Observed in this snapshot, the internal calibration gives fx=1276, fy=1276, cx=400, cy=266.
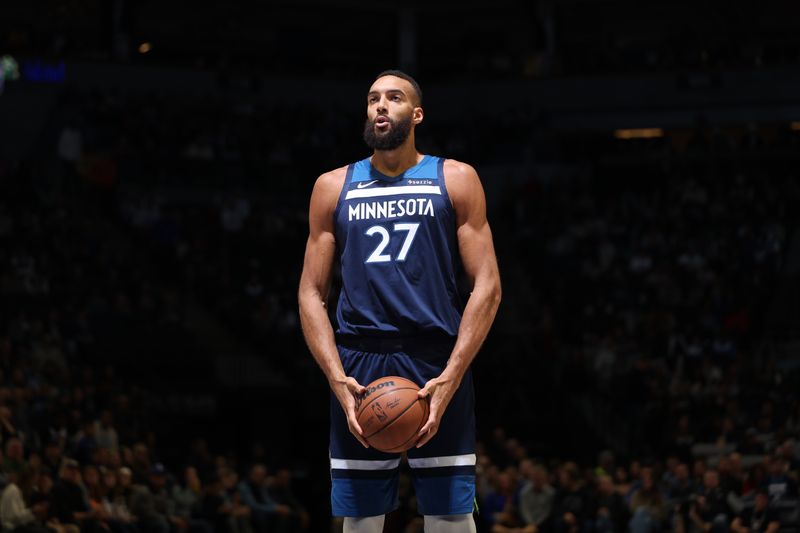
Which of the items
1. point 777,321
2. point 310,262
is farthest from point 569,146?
point 310,262

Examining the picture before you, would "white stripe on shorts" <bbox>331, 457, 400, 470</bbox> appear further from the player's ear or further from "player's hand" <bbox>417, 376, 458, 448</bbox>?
the player's ear

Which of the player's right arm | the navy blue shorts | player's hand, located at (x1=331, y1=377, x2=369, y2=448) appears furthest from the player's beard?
player's hand, located at (x1=331, y1=377, x2=369, y2=448)

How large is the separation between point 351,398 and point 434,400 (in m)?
0.36

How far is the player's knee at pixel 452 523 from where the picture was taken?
5738 mm

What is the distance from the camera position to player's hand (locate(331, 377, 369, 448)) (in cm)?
549

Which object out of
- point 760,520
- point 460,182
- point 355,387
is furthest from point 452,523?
point 760,520

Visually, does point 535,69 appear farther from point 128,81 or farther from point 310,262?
point 310,262

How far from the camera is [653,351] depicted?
23.4 meters

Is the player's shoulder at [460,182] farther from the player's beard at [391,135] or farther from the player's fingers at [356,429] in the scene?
the player's fingers at [356,429]

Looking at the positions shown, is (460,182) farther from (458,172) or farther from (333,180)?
(333,180)

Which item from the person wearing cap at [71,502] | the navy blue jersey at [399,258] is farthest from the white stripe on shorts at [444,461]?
the person wearing cap at [71,502]

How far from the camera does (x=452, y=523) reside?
18.9 feet

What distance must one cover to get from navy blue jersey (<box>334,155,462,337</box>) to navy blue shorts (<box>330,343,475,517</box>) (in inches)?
5.0

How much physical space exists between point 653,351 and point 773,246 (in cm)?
390
